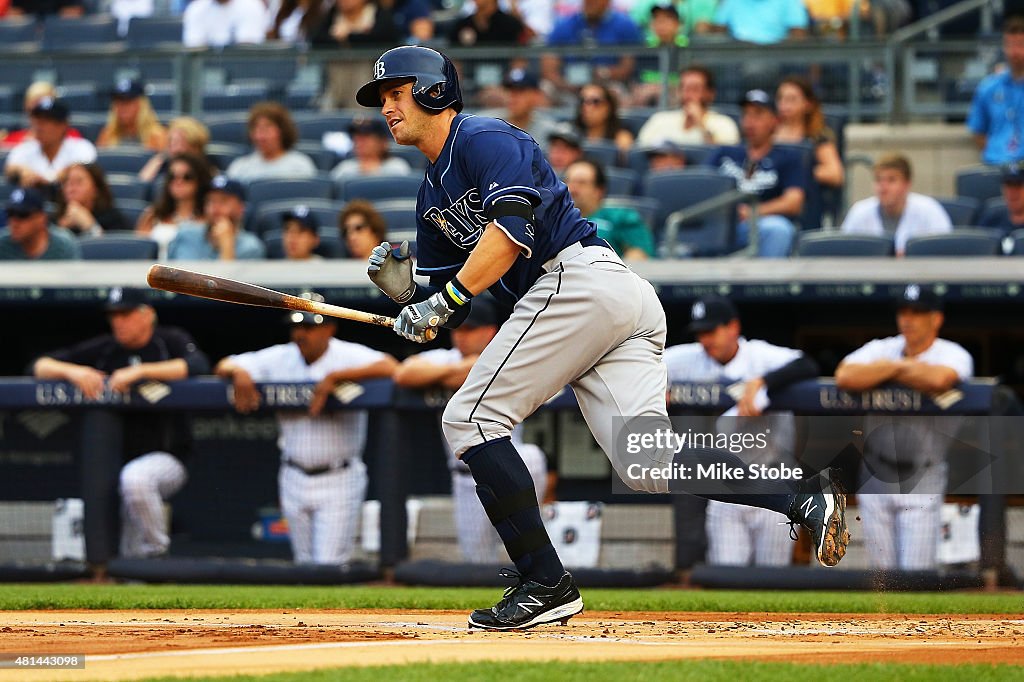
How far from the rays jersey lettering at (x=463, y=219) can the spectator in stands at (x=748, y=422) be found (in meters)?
2.53

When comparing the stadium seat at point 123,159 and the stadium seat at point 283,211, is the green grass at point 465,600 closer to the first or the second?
the stadium seat at point 283,211

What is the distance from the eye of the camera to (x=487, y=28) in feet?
36.0

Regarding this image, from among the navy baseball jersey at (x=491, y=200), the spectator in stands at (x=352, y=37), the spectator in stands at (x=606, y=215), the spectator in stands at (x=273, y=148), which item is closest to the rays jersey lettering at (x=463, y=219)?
the navy baseball jersey at (x=491, y=200)

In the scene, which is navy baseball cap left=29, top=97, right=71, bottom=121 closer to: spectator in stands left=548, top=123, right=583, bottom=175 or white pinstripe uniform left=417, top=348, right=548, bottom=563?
spectator in stands left=548, top=123, right=583, bottom=175

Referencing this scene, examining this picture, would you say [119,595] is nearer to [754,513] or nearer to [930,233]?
[754,513]

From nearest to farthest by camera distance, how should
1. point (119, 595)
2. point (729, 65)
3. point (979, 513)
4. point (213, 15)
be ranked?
point (119, 595)
point (979, 513)
point (729, 65)
point (213, 15)

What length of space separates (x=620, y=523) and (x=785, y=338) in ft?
6.60

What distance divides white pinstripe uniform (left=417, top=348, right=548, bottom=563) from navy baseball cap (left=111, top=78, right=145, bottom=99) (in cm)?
430

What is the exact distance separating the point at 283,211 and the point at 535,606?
4.83m

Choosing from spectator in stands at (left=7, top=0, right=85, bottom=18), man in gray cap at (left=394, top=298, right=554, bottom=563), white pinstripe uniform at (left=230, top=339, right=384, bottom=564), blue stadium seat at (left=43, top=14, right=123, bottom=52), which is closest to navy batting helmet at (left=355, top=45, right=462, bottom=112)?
man in gray cap at (left=394, top=298, right=554, bottom=563)

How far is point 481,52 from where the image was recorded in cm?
1056

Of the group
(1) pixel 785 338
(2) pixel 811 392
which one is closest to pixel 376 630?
(2) pixel 811 392

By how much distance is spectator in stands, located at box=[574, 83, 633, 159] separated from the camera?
973cm

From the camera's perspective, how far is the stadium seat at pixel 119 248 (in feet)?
A: 28.6
